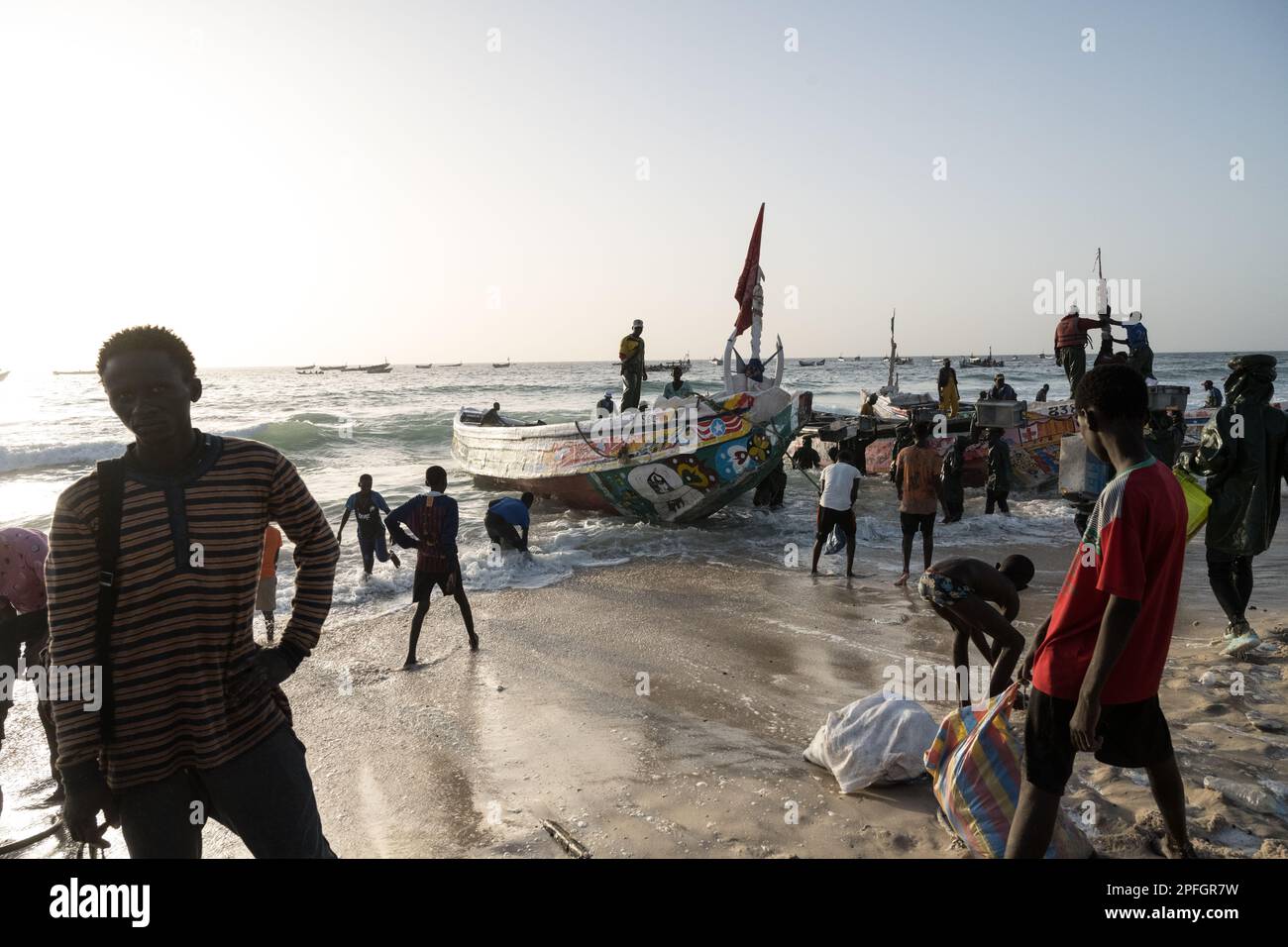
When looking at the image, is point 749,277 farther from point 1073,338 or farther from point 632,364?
point 1073,338

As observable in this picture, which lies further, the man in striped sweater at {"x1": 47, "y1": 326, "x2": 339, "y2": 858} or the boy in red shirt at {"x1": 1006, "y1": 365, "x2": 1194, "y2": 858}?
the boy in red shirt at {"x1": 1006, "y1": 365, "x2": 1194, "y2": 858}

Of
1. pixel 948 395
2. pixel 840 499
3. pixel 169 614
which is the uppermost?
pixel 948 395

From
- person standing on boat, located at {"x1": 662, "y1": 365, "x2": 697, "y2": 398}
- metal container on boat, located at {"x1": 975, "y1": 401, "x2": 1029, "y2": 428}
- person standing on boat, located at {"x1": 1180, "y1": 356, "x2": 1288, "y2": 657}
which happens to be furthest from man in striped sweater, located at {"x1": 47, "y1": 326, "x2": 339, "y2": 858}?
metal container on boat, located at {"x1": 975, "y1": 401, "x2": 1029, "y2": 428}

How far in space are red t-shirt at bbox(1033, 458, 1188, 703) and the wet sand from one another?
43.7 inches

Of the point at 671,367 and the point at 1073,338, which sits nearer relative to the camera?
the point at 1073,338

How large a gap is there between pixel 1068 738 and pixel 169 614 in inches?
108

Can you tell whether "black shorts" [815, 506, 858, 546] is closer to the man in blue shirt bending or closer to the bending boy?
the man in blue shirt bending

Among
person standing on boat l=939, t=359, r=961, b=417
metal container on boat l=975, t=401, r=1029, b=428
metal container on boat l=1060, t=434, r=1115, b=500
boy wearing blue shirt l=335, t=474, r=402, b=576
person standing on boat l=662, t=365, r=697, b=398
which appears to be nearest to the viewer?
metal container on boat l=1060, t=434, r=1115, b=500

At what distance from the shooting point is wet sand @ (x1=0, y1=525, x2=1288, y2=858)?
11.6ft

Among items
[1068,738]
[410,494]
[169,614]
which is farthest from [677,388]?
[169,614]

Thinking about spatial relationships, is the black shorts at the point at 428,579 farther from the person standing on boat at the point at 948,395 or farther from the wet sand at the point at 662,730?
the person standing on boat at the point at 948,395

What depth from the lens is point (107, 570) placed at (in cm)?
196

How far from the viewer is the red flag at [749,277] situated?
11.4 meters
